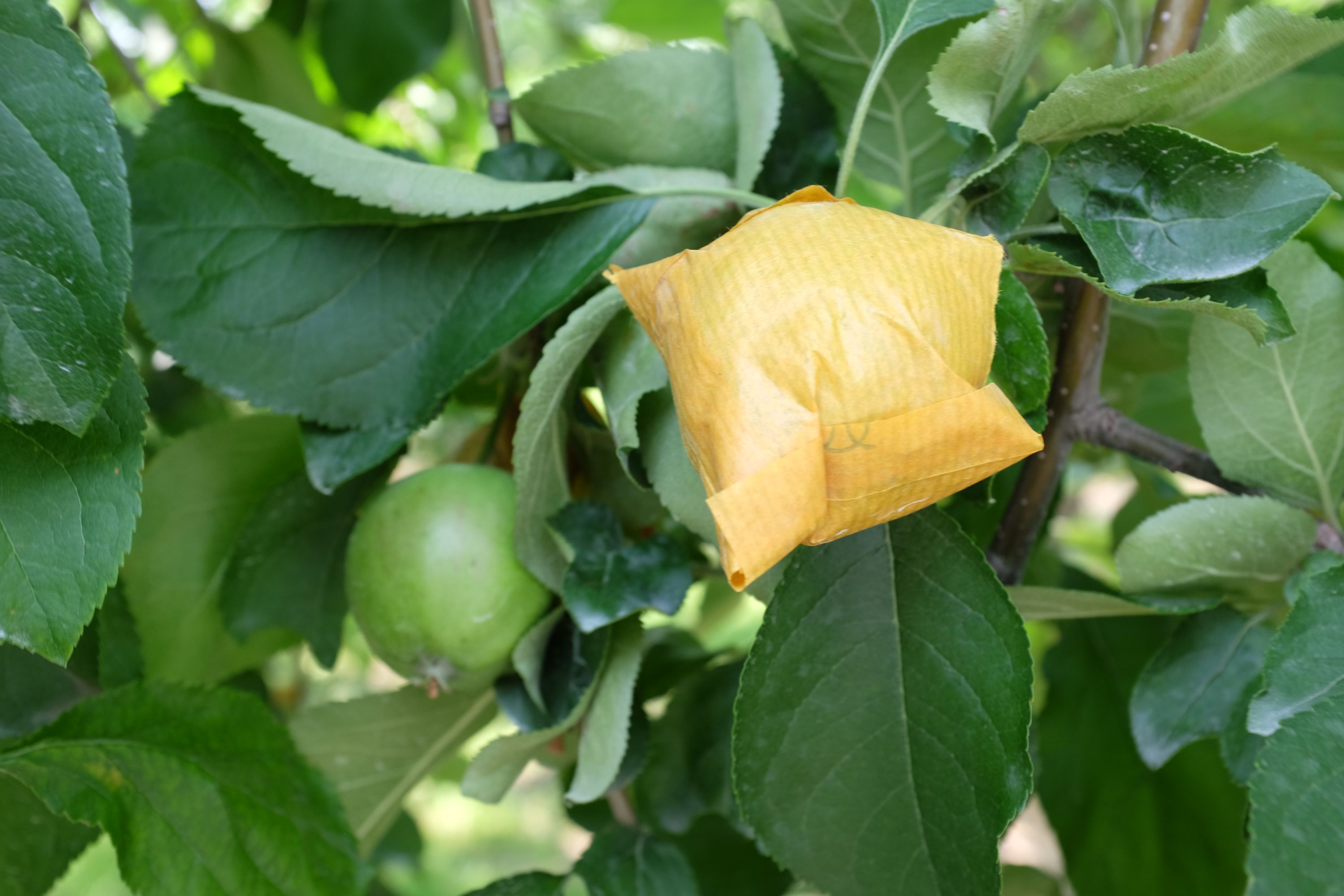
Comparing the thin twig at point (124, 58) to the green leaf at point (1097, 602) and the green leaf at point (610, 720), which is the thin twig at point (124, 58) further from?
the green leaf at point (1097, 602)

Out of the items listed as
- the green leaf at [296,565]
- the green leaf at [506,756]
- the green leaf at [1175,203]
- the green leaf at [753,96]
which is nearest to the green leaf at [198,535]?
the green leaf at [296,565]

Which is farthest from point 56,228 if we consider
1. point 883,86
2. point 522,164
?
point 883,86

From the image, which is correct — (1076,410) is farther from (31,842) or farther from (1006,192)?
(31,842)

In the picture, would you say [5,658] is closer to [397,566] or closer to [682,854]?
[397,566]

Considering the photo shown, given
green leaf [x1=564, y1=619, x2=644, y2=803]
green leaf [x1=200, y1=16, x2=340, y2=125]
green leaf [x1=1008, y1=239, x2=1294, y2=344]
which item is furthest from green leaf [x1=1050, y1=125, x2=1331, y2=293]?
green leaf [x1=200, y1=16, x2=340, y2=125]

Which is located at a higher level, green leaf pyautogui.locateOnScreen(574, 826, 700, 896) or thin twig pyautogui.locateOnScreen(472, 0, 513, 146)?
thin twig pyautogui.locateOnScreen(472, 0, 513, 146)

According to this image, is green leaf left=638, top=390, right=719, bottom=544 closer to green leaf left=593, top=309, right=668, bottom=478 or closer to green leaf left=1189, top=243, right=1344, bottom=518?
green leaf left=593, top=309, right=668, bottom=478
